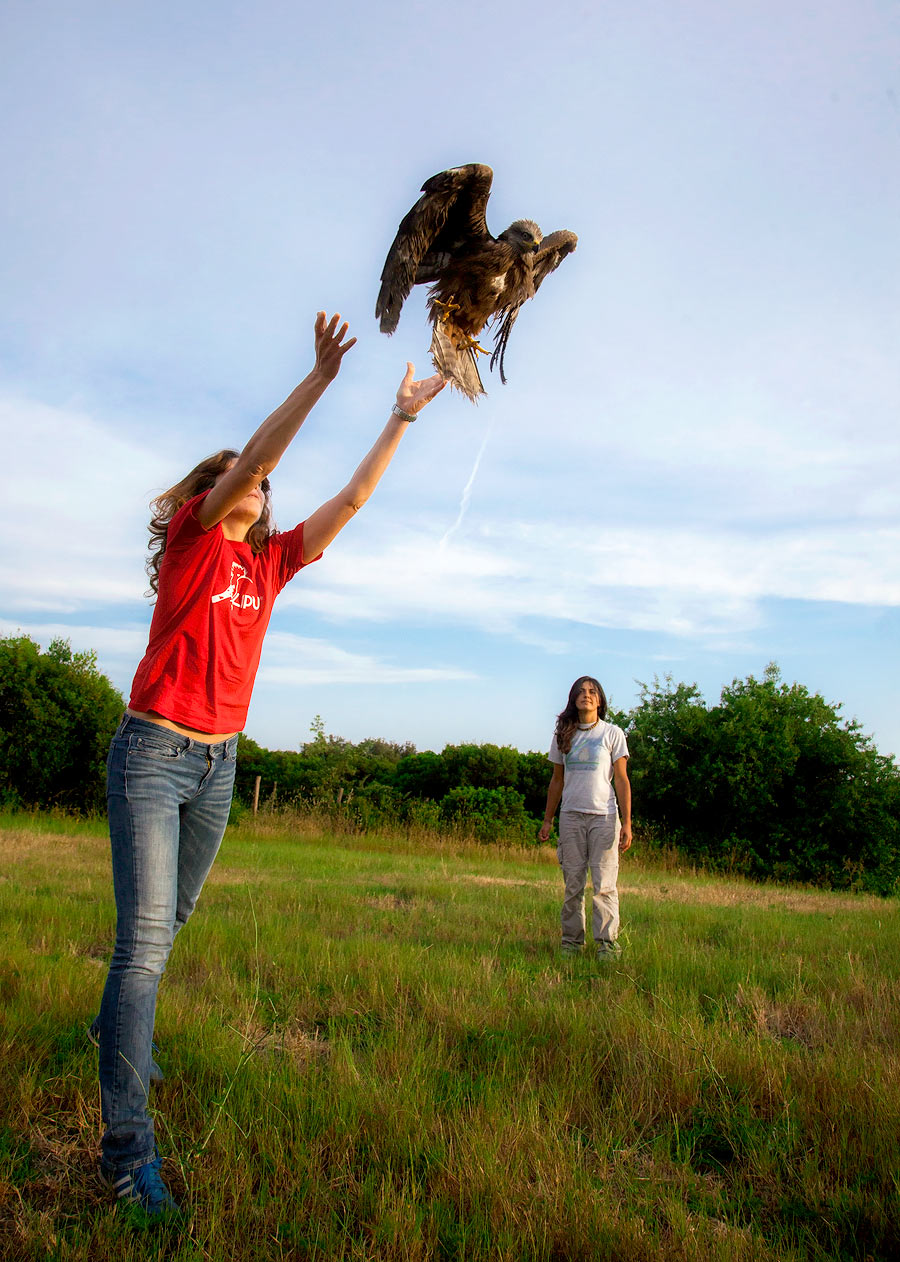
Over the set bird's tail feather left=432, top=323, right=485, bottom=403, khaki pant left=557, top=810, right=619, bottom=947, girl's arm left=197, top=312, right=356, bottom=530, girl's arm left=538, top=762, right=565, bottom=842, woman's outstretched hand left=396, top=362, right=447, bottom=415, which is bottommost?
khaki pant left=557, top=810, right=619, bottom=947

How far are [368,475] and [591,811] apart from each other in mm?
3277

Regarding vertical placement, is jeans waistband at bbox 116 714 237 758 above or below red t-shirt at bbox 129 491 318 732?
below

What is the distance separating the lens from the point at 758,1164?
2.48 m

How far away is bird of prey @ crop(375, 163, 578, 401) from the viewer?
12.3 ft

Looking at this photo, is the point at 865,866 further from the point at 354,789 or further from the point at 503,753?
the point at 354,789

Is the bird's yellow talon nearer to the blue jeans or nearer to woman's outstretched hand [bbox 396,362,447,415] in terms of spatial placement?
woman's outstretched hand [bbox 396,362,447,415]

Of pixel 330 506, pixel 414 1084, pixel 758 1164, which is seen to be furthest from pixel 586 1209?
pixel 330 506

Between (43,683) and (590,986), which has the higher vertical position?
(43,683)

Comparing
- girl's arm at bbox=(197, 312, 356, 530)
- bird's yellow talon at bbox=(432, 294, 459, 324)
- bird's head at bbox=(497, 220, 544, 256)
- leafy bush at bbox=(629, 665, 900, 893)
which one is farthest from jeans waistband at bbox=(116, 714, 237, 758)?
leafy bush at bbox=(629, 665, 900, 893)

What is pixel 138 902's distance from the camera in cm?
238

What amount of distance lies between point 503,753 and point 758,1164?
17.1 meters

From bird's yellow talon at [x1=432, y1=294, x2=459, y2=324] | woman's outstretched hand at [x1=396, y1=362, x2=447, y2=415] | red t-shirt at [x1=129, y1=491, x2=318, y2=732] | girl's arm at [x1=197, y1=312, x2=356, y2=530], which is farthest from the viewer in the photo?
bird's yellow talon at [x1=432, y1=294, x2=459, y2=324]

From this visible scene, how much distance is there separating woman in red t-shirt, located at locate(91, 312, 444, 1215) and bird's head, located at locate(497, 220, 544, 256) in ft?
6.49

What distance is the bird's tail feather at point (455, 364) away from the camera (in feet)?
10.8
